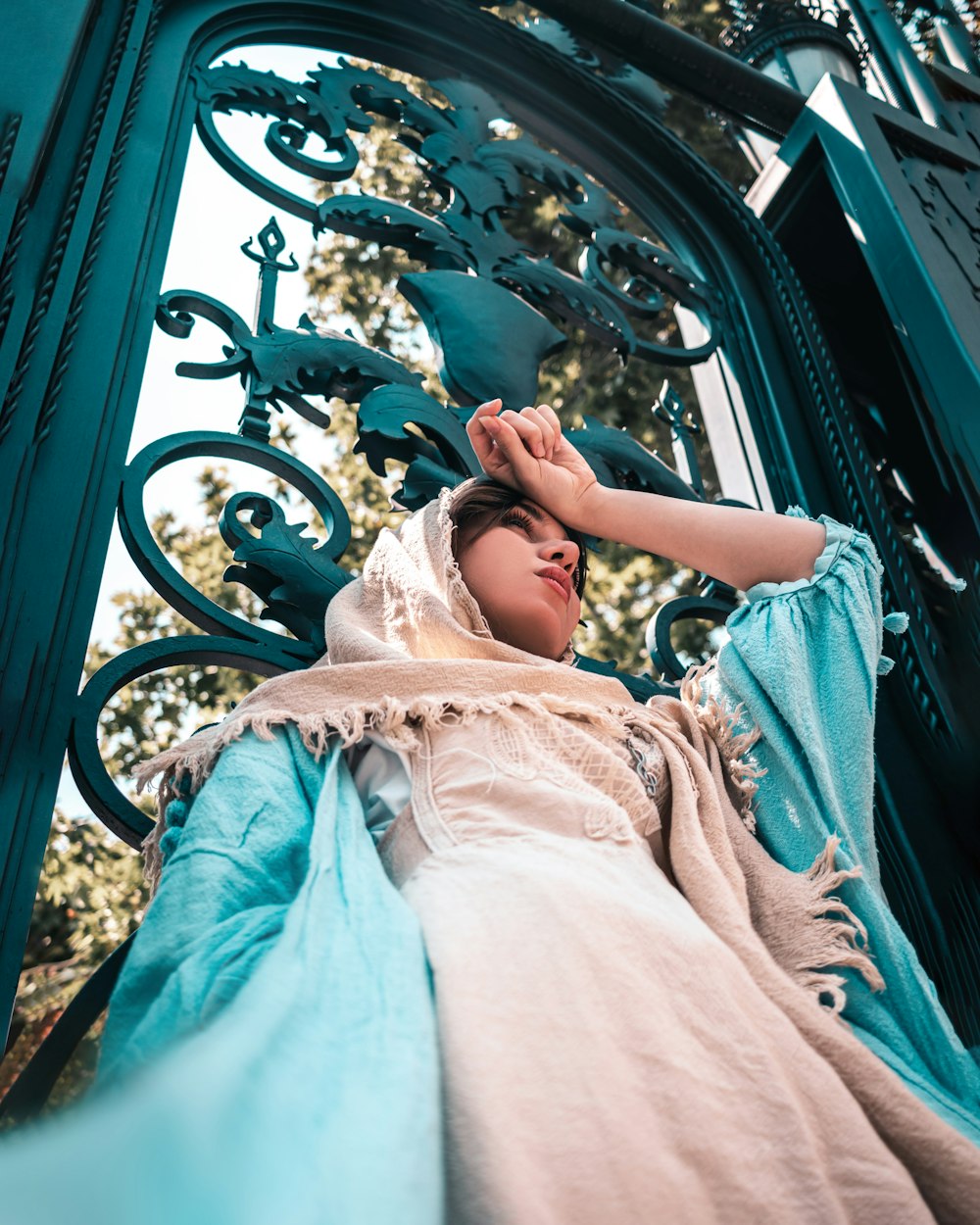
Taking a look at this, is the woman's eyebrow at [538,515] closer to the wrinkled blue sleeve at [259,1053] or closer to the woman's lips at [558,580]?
the woman's lips at [558,580]

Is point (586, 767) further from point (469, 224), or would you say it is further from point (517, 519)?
point (469, 224)

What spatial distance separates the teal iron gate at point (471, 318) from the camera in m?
1.58

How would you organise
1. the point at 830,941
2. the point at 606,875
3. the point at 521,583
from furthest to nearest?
1. the point at 521,583
2. the point at 830,941
3. the point at 606,875

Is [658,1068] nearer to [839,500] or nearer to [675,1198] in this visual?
[675,1198]

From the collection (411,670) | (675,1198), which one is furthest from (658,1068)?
(411,670)

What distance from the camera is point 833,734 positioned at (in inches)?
54.7

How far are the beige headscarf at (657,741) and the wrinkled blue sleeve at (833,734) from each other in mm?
30

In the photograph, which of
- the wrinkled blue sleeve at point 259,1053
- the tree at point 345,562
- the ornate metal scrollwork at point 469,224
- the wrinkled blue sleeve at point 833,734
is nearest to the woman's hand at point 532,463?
the wrinkled blue sleeve at point 833,734

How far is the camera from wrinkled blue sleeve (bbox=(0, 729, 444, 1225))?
0.58 meters

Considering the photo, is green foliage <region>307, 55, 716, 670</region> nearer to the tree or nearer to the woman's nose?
the tree

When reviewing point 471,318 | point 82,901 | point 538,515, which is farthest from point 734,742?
point 82,901

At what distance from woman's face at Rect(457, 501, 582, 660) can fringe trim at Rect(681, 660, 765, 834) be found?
0.67 ft

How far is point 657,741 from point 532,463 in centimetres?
46

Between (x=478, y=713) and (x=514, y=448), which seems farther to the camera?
(x=514, y=448)
